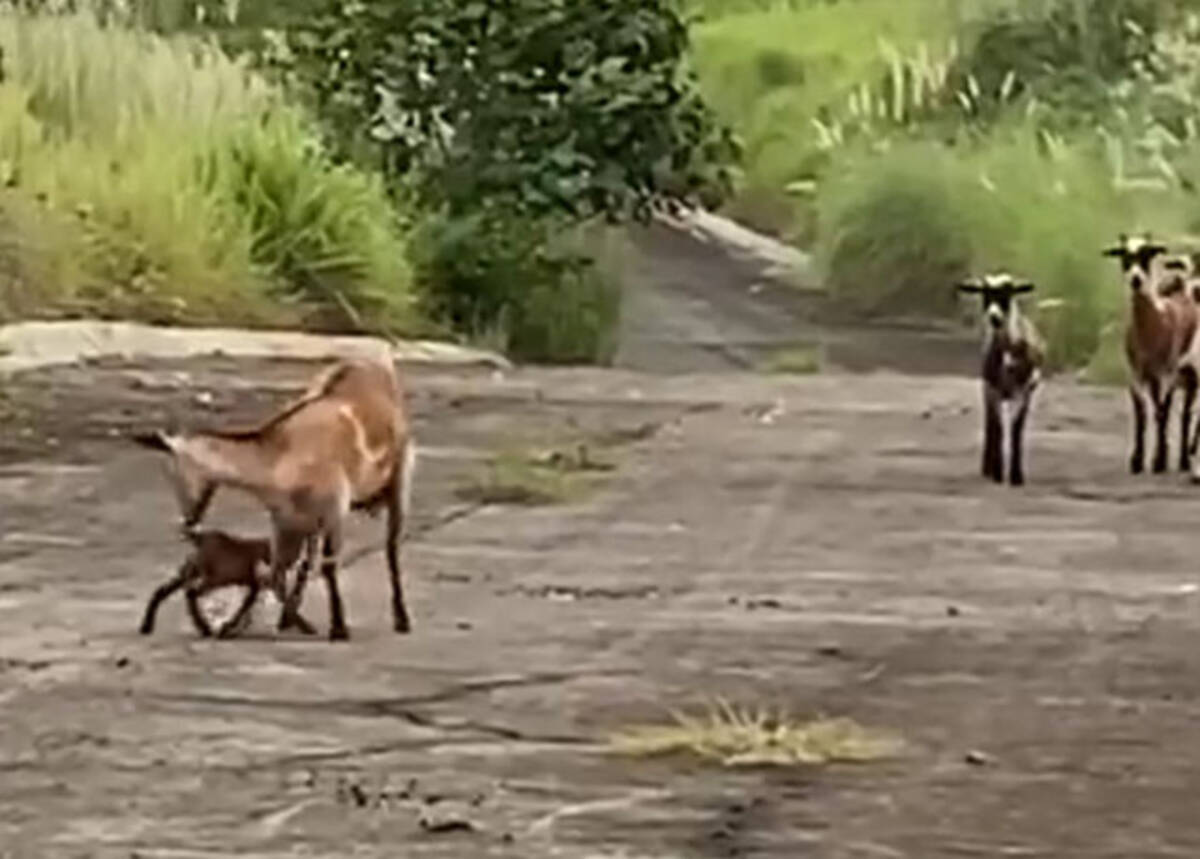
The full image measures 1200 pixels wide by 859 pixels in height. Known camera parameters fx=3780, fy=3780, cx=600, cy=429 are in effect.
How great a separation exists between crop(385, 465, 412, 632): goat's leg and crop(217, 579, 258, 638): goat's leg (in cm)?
30

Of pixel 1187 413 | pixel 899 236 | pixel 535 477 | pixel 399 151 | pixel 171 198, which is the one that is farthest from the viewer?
pixel 899 236

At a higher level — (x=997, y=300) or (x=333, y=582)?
(x=997, y=300)

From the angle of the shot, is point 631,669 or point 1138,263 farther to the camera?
point 1138,263

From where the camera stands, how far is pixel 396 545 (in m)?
7.08

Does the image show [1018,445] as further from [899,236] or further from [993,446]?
[899,236]

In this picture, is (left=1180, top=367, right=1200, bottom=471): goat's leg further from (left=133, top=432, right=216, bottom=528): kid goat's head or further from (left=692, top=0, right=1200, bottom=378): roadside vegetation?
(left=133, top=432, right=216, bottom=528): kid goat's head

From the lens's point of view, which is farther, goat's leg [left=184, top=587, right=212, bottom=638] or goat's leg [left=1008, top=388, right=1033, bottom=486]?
goat's leg [left=1008, top=388, right=1033, bottom=486]

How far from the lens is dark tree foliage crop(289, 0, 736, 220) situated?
707 inches

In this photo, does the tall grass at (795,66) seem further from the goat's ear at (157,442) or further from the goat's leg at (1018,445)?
the goat's ear at (157,442)

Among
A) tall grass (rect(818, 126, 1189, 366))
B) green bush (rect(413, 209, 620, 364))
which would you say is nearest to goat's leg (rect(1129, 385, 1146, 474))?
tall grass (rect(818, 126, 1189, 366))

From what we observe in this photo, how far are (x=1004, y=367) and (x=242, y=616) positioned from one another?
15.8ft

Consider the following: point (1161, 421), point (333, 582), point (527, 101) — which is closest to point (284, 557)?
point (333, 582)

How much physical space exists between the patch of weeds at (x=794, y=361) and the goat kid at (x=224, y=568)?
9678mm

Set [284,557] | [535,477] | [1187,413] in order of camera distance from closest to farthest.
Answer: [284,557] → [535,477] → [1187,413]
